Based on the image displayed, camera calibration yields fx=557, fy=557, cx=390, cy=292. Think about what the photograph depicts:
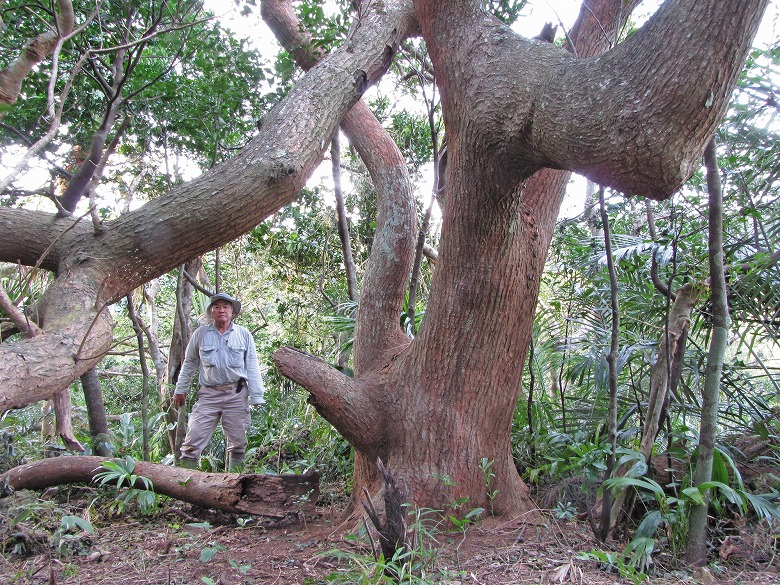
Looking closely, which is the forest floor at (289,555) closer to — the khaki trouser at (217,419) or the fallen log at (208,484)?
the fallen log at (208,484)

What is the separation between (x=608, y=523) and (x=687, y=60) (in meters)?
2.21

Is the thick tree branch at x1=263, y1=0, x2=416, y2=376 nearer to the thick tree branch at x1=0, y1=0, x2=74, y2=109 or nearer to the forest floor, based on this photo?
the forest floor

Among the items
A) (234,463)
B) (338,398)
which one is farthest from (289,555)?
(234,463)

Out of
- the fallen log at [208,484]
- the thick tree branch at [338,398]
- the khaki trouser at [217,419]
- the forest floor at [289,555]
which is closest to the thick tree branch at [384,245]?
the thick tree branch at [338,398]

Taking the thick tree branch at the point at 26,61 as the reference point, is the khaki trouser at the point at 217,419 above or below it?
below

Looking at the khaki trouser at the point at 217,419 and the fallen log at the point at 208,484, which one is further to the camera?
the khaki trouser at the point at 217,419

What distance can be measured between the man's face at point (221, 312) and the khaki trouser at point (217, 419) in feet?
2.09

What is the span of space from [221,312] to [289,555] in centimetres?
265

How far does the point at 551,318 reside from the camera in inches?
204

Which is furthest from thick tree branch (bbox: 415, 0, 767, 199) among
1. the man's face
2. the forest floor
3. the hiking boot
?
the hiking boot

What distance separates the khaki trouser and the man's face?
2.09 feet

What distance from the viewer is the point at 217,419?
17.0 feet

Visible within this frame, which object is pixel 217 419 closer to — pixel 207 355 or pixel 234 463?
pixel 234 463

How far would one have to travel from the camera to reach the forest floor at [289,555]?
255 centimetres
